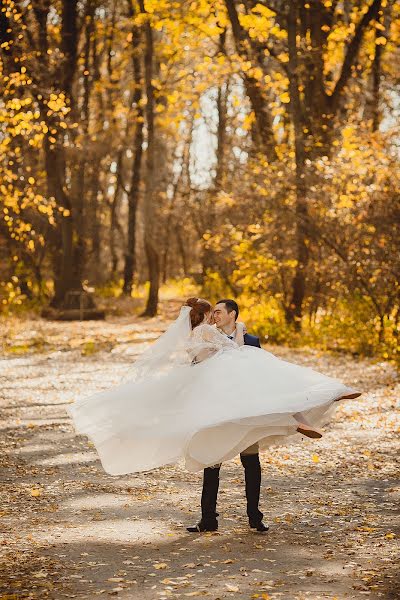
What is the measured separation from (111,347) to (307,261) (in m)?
4.55

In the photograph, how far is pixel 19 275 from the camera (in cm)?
3341

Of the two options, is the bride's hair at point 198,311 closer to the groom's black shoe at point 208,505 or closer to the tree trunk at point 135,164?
the groom's black shoe at point 208,505

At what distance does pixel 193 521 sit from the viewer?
7727mm

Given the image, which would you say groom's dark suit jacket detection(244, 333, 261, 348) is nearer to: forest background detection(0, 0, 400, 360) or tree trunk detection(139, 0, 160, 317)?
forest background detection(0, 0, 400, 360)

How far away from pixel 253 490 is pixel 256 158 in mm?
17717

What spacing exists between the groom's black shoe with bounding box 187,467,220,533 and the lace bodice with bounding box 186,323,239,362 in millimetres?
792

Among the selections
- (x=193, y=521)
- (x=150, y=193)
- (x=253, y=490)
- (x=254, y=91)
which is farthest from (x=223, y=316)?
(x=150, y=193)

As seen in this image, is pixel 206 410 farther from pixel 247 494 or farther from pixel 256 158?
pixel 256 158

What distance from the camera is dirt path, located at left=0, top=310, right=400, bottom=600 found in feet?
19.6

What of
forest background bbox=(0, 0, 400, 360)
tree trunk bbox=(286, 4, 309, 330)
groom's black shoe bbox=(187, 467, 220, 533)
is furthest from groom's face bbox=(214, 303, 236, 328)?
tree trunk bbox=(286, 4, 309, 330)

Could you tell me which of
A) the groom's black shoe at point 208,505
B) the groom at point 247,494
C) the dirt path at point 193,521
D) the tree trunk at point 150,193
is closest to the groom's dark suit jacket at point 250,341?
the groom at point 247,494

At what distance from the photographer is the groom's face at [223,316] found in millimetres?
7496

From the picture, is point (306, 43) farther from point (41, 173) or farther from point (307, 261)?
point (41, 173)

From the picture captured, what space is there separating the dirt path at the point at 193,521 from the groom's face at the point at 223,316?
144cm
